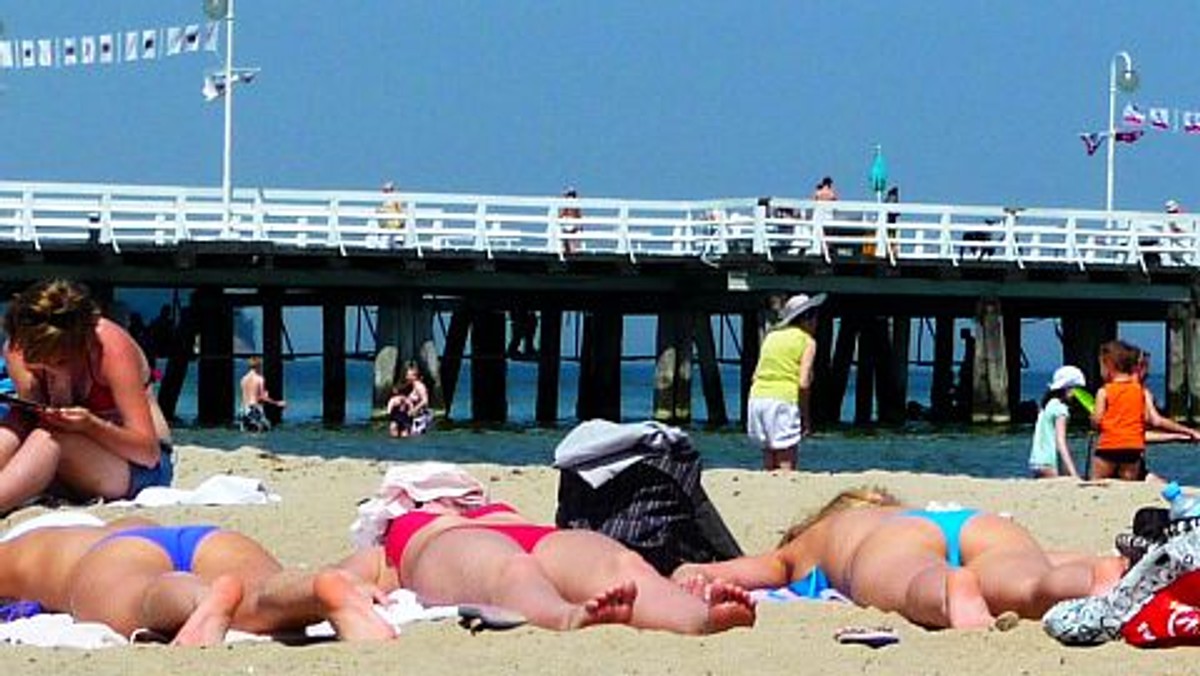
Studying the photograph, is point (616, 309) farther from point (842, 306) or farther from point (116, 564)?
point (116, 564)

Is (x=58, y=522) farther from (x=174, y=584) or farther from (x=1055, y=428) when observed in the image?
(x=1055, y=428)

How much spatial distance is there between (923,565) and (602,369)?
27330mm

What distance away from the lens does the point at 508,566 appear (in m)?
6.59

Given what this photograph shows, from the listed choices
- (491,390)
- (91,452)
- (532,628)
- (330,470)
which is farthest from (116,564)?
(491,390)

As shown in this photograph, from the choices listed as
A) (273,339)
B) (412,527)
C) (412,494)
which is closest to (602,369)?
(273,339)

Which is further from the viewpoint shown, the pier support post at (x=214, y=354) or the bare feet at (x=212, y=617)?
the pier support post at (x=214, y=354)

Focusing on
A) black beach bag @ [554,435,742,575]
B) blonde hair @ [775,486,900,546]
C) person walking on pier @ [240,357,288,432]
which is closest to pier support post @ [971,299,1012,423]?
person walking on pier @ [240,357,288,432]

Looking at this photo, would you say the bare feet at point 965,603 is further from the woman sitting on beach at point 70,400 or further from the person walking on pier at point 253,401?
the person walking on pier at point 253,401

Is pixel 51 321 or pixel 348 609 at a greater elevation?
pixel 51 321

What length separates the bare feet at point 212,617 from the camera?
6.14 m

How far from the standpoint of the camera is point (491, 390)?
35.2m

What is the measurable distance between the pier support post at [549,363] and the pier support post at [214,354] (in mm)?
4143

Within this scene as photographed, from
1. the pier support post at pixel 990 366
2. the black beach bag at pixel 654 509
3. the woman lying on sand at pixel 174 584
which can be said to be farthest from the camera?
the pier support post at pixel 990 366

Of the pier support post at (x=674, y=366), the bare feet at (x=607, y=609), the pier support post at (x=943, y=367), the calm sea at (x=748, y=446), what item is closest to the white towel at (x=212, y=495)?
the bare feet at (x=607, y=609)
